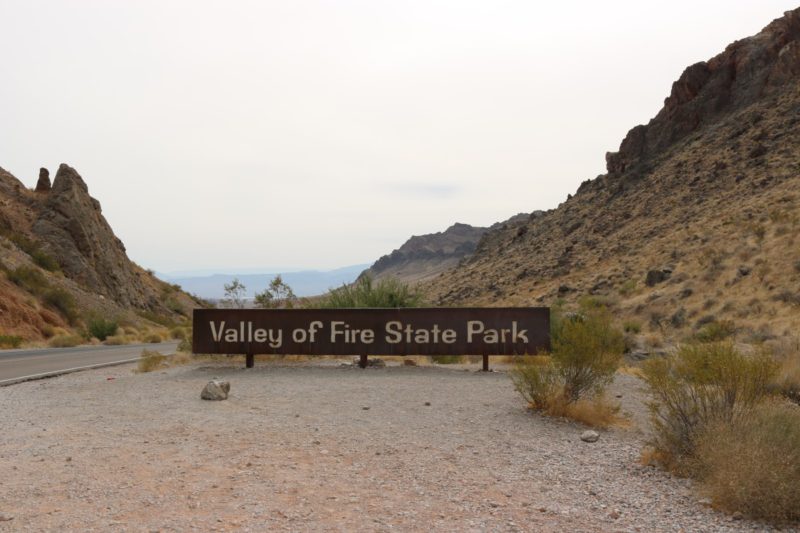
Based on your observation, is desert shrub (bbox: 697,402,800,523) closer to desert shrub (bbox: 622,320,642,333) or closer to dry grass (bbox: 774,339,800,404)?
dry grass (bbox: 774,339,800,404)

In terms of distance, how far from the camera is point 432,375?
48.3ft

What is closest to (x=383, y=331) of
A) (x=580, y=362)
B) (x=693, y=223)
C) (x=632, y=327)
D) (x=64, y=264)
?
(x=580, y=362)

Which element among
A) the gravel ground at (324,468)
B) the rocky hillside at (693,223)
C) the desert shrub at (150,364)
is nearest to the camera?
the gravel ground at (324,468)

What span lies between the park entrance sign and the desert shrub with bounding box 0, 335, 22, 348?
568 inches

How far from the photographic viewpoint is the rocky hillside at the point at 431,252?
160375mm

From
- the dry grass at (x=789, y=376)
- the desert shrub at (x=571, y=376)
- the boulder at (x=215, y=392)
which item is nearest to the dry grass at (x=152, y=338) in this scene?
the boulder at (x=215, y=392)

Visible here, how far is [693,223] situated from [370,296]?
29116mm

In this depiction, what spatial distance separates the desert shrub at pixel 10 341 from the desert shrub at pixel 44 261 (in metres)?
16.9

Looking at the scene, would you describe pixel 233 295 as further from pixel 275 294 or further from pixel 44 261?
pixel 44 261

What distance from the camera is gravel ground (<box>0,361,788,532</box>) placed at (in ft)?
17.9

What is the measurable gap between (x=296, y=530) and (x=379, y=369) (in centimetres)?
1064

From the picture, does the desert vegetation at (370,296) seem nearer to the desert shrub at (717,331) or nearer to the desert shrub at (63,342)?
the desert shrub at (717,331)

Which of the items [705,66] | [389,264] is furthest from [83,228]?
[389,264]

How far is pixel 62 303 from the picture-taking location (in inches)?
1460
